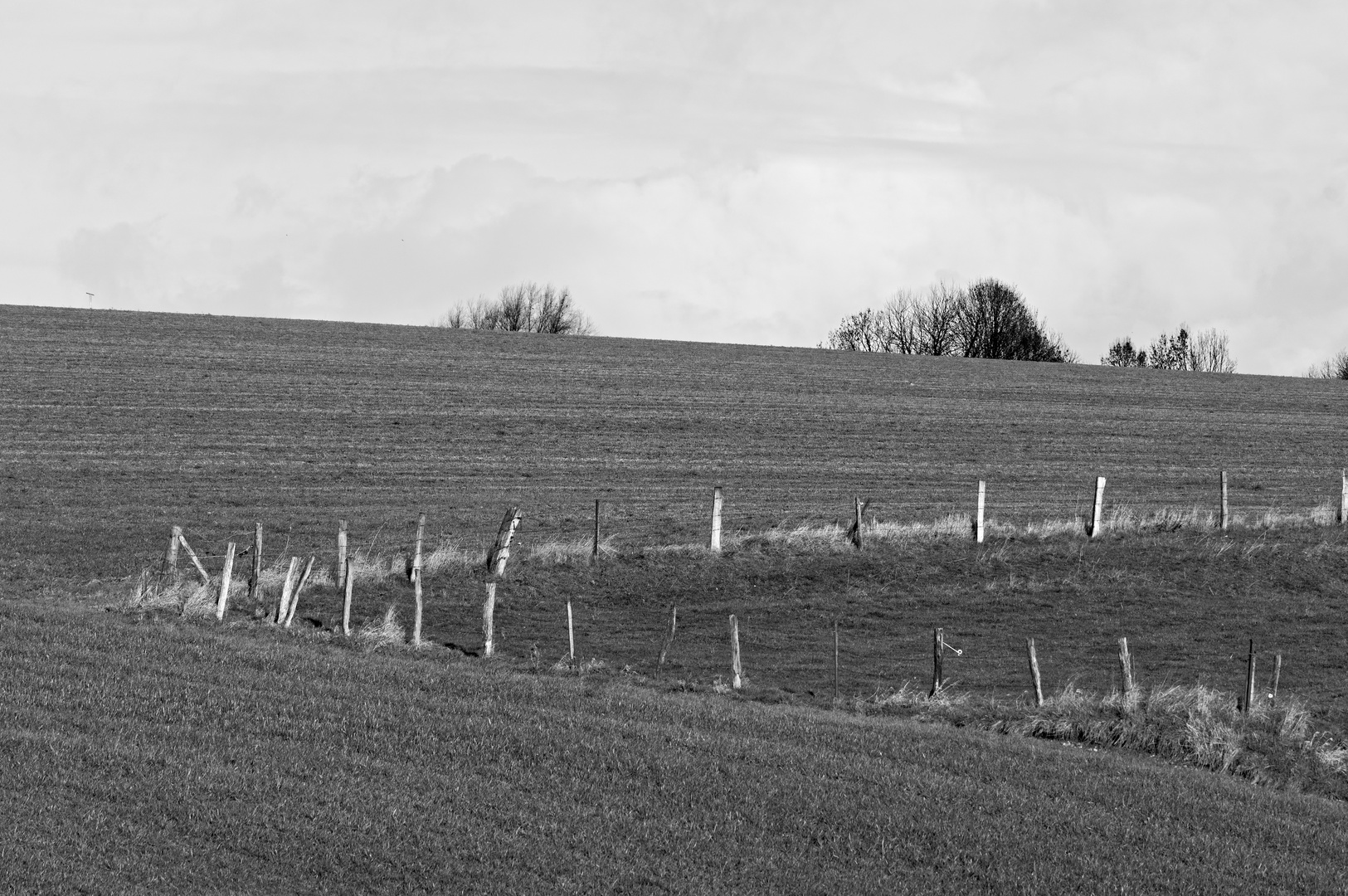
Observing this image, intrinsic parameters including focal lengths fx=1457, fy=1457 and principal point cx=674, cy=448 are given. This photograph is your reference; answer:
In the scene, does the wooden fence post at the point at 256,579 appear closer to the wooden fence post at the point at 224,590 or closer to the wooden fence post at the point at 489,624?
the wooden fence post at the point at 224,590

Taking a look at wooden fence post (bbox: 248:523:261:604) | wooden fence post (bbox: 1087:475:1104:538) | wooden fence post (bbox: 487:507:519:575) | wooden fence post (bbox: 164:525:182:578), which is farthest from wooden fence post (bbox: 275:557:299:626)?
wooden fence post (bbox: 1087:475:1104:538)

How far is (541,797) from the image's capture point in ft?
41.7

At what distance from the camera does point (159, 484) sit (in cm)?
3619

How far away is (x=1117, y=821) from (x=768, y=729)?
3928mm

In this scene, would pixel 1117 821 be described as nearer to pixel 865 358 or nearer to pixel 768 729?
pixel 768 729

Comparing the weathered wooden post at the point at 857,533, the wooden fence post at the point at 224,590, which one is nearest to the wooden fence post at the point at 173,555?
the wooden fence post at the point at 224,590

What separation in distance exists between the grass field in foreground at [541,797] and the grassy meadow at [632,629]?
0.18 feet

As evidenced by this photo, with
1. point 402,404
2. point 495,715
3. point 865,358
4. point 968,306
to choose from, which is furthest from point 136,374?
point 968,306

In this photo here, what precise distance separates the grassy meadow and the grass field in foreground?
55 mm

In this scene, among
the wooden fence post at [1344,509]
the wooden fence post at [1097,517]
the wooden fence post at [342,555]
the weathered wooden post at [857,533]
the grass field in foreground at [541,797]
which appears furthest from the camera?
the wooden fence post at [1344,509]

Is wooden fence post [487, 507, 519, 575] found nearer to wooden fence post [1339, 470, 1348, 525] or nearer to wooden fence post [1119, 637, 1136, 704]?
wooden fence post [1119, 637, 1136, 704]

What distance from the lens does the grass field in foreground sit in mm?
10906

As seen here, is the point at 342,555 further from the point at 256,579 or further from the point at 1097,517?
the point at 1097,517

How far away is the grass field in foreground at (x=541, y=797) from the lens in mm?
10906
